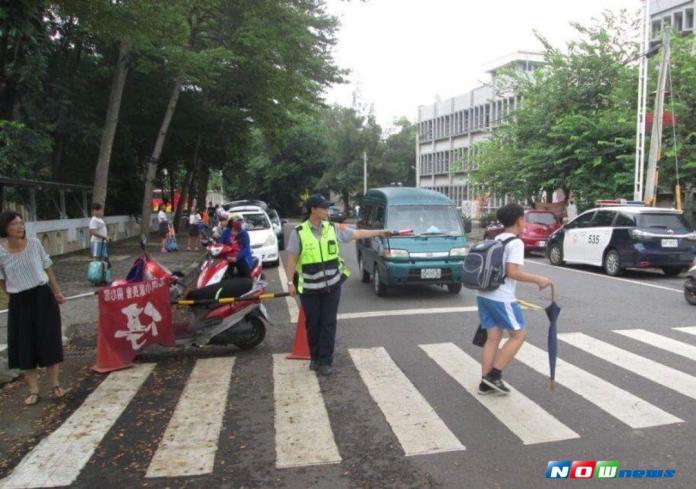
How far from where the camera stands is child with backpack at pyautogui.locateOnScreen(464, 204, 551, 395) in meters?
5.34

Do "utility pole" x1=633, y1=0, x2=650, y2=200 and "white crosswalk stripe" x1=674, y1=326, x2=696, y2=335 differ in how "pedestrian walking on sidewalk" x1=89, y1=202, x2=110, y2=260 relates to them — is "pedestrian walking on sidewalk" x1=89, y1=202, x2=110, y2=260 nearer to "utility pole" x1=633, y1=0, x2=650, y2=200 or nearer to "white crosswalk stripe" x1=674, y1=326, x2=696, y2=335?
"white crosswalk stripe" x1=674, y1=326, x2=696, y2=335

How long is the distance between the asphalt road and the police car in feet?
19.0

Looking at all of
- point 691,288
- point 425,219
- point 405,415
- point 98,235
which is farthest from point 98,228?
point 691,288

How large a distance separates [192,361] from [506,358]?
3696 mm

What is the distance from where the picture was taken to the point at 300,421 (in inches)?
200

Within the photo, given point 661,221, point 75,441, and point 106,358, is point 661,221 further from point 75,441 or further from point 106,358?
point 75,441

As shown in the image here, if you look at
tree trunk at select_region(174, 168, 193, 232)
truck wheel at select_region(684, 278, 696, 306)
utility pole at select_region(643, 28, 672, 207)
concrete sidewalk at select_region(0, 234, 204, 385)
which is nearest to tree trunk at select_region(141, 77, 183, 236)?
concrete sidewalk at select_region(0, 234, 204, 385)

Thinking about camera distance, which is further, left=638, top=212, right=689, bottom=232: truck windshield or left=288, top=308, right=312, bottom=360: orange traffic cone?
left=638, top=212, right=689, bottom=232: truck windshield

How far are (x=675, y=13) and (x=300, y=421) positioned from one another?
4415cm

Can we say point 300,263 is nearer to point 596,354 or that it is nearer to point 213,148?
point 596,354

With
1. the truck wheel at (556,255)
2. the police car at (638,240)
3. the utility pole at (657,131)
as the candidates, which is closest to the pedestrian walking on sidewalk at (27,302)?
the police car at (638,240)

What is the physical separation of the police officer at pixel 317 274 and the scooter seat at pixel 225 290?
1144 millimetres

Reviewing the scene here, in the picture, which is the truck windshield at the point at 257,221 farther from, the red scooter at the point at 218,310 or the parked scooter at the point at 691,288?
the parked scooter at the point at 691,288

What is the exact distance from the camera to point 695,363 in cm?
661
